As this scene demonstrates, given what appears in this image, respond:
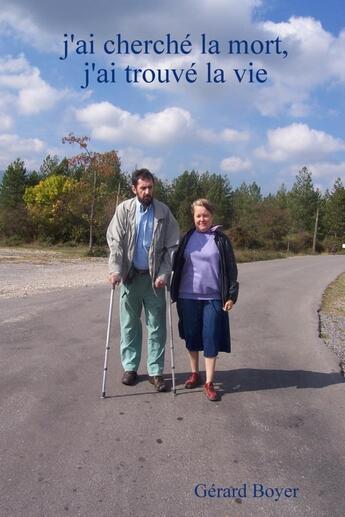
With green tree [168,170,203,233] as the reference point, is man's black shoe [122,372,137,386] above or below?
below

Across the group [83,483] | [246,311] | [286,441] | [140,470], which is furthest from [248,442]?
[246,311]

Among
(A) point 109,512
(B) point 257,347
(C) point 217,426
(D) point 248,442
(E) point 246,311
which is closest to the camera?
(A) point 109,512

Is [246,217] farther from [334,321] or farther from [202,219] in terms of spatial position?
[202,219]

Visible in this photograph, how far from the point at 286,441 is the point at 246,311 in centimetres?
608

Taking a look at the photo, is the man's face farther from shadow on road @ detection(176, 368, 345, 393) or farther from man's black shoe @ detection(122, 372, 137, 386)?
shadow on road @ detection(176, 368, 345, 393)

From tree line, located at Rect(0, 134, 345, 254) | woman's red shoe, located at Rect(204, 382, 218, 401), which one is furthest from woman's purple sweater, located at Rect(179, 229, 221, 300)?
tree line, located at Rect(0, 134, 345, 254)

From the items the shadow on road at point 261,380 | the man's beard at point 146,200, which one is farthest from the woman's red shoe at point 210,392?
the man's beard at point 146,200

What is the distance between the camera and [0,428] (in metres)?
3.91

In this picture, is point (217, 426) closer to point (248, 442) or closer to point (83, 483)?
point (248, 442)

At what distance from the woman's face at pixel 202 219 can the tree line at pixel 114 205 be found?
13.8 meters

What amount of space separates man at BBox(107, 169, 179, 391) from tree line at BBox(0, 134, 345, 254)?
13.8 meters

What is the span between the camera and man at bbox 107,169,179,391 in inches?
189

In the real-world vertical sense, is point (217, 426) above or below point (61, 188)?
below

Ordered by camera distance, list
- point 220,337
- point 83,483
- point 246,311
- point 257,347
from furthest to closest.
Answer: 1. point 246,311
2. point 257,347
3. point 220,337
4. point 83,483
